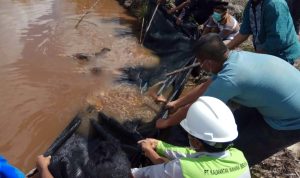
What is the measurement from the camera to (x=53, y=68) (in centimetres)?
530

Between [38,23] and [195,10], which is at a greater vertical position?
[195,10]

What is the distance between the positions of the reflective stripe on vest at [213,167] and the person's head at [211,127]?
7cm

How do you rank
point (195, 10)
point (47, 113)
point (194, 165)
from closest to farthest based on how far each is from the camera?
point (194, 165) → point (47, 113) → point (195, 10)

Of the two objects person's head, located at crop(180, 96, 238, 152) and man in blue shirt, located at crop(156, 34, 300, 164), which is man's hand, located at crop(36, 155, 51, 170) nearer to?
man in blue shirt, located at crop(156, 34, 300, 164)

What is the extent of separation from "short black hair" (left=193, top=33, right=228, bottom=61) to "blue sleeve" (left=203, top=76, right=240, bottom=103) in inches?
6.3

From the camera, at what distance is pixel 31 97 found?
4598 mm

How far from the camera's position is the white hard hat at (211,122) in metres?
2.11

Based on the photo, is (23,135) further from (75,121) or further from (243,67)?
(243,67)

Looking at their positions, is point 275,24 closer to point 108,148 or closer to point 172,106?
point 172,106

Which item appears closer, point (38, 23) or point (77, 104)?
point (77, 104)

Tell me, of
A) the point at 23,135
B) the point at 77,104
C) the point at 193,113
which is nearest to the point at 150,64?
the point at 77,104

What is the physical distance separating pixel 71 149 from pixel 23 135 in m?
1.20

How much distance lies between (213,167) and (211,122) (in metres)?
0.25

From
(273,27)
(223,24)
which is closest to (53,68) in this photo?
(223,24)
